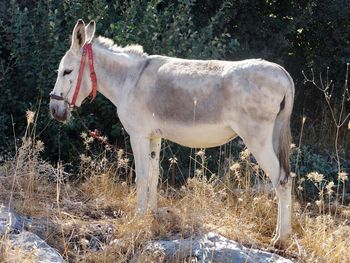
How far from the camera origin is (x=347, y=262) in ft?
16.9

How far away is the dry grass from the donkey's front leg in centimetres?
18

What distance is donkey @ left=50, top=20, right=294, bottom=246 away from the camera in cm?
532

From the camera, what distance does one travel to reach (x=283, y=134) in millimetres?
5492

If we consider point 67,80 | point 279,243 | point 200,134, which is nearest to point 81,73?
point 67,80

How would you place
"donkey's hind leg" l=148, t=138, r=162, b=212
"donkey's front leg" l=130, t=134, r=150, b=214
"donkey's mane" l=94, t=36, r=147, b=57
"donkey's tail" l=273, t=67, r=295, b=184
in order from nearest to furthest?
"donkey's tail" l=273, t=67, r=295, b=184 < "donkey's front leg" l=130, t=134, r=150, b=214 < "donkey's hind leg" l=148, t=138, r=162, b=212 < "donkey's mane" l=94, t=36, r=147, b=57

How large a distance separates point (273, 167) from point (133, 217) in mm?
1289

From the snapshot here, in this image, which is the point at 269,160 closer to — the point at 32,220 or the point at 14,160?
the point at 32,220

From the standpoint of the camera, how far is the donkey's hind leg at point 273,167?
532 centimetres

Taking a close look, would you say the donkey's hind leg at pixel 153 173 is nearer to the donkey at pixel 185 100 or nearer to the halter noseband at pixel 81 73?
the donkey at pixel 185 100

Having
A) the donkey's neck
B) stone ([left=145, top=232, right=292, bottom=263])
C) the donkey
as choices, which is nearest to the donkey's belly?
the donkey

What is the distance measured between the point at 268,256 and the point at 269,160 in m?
0.78

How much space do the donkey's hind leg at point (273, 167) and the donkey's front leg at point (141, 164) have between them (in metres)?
0.99

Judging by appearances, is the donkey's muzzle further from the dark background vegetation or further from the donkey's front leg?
the dark background vegetation

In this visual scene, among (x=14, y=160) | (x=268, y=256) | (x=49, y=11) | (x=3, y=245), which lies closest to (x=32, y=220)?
(x=3, y=245)
